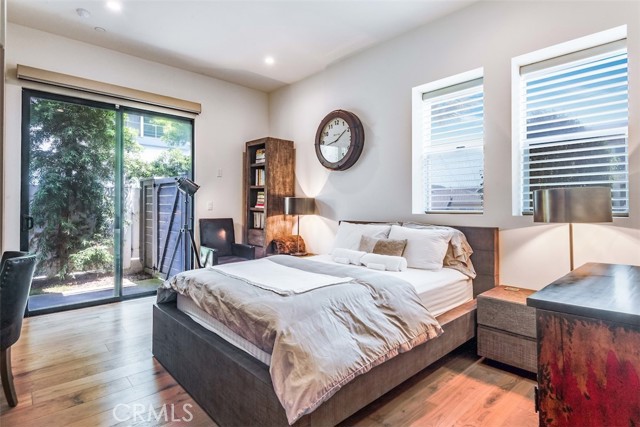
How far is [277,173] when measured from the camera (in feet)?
14.6

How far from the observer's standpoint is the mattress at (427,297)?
1.81 metres

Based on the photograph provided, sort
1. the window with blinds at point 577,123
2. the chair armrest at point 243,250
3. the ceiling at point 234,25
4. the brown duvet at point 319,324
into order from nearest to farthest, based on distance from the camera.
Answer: the brown duvet at point 319,324
the window with blinds at point 577,123
the ceiling at point 234,25
the chair armrest at point 243,250

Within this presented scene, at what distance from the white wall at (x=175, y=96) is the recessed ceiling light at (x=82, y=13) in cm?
64

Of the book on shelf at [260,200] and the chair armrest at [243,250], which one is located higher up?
the book on shelf at [260,200]

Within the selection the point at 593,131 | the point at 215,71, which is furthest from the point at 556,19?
the point at 215,71

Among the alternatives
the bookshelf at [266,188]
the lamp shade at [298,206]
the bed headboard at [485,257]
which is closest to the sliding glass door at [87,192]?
the bookshelf at [266,188]

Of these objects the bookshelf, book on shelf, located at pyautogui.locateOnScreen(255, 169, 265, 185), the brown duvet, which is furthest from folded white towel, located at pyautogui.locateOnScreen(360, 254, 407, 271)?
book on shelf, located at pyautogui.locateOnScreen(255, 169, 265, 185)

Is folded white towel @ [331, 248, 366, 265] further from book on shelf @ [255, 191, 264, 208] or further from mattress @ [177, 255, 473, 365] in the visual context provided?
book on shelf @ [255, 191, 264, 208]

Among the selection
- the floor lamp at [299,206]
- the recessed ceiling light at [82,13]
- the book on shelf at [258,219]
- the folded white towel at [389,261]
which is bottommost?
the folded white towel at [389,261]

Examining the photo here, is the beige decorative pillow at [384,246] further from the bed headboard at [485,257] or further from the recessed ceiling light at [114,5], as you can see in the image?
the recessed ceiling light at [114,5]

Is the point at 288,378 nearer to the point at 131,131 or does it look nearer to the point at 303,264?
the point at 303,264

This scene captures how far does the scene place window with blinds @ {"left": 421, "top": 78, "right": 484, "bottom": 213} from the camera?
304 cm

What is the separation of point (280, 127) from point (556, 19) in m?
3.49

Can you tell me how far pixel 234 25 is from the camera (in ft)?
10.6
